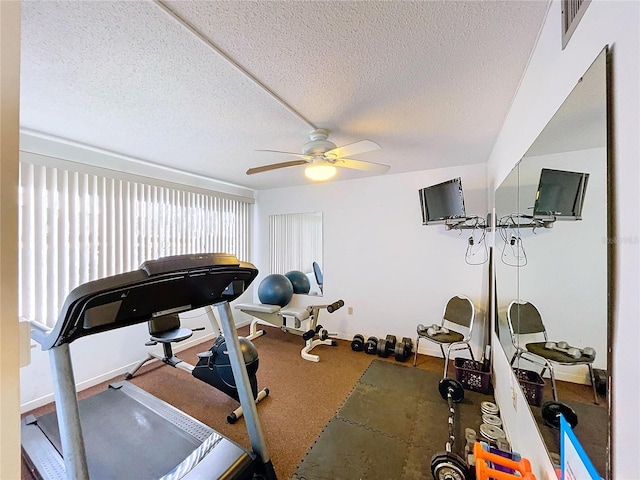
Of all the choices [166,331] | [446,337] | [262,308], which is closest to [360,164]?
[446,337]

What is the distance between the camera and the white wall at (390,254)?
3324 millimetres

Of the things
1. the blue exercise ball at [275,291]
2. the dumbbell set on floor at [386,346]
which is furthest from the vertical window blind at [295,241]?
the dumbbell set on floor at [386,346]

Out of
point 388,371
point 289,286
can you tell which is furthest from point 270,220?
point 388,371

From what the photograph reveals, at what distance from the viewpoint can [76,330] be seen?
3.70 ft

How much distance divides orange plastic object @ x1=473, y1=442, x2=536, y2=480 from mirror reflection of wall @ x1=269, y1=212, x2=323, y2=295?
3.08 metres

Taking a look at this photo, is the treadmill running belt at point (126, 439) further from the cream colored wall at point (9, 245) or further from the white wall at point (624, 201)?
the white wall at point (624, 201)

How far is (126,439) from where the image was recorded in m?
1.91

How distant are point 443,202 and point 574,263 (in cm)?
204

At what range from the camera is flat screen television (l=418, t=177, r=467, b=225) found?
2.67 m

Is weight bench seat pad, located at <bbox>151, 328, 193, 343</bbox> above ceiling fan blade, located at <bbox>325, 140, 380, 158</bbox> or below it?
below

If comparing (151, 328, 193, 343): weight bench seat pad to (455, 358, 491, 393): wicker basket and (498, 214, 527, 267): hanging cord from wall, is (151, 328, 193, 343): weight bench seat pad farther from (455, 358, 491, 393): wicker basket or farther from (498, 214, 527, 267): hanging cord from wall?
(498, 214, 527, 267): hanging cord from wall

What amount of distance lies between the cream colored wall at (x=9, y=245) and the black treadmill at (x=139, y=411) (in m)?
0.71

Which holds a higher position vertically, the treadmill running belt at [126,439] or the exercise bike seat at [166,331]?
the exercise bike seat at [166,331]

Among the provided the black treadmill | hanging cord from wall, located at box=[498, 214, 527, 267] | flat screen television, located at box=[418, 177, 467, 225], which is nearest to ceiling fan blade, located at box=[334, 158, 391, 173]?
flat screen television, located at box=[418, 177, 467, 225]
